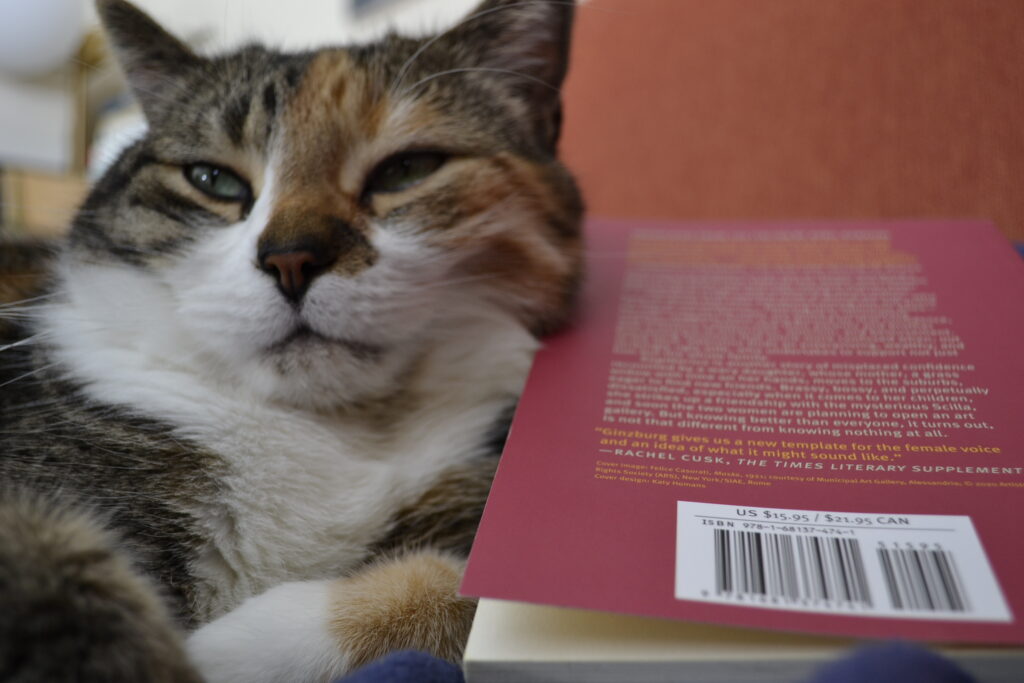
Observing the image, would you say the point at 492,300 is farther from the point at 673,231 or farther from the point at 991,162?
the point at 991,162

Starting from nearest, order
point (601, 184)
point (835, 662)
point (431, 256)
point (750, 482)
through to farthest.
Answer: point (835, 662), point (750, 482), point (431, 256), point (601, 184)

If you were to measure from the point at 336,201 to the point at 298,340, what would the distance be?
0.13 meters

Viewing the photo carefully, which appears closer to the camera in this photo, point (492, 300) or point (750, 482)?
point (750, 482)

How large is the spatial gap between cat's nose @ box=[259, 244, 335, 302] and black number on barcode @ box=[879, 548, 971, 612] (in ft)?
1.49

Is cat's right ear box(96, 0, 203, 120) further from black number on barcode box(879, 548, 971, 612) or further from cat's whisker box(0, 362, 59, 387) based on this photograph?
black number on barcode box(879, 548, 971, 612)

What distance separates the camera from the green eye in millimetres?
699

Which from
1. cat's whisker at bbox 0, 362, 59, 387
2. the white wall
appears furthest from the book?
the white wall

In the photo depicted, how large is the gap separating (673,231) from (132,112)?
2.27 metres

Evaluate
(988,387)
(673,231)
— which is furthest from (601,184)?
(988,387)

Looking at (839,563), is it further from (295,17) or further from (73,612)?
(295,17)

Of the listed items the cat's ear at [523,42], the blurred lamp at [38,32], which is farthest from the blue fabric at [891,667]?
the blurred lamp at [38,32]

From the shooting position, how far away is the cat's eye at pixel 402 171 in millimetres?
674

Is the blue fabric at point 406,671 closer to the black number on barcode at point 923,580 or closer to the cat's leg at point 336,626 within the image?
the cat's leg at point 336,626

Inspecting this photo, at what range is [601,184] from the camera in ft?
4.24
